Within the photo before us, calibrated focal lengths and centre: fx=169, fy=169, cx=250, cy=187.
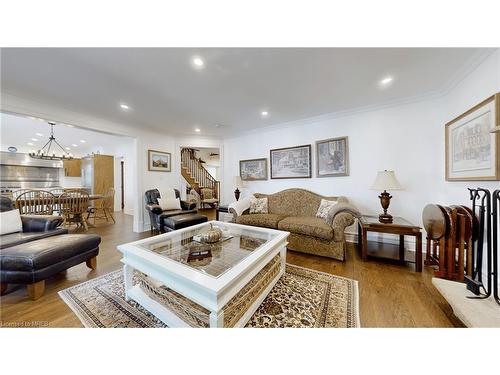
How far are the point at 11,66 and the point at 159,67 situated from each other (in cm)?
153

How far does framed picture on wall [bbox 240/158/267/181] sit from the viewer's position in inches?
159

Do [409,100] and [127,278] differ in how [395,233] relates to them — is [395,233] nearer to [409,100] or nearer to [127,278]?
[409,100]

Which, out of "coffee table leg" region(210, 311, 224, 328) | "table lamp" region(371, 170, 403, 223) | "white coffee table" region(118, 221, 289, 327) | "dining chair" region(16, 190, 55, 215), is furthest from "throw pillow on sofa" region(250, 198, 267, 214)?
"dining chair" region(16, 190, 55, 215)

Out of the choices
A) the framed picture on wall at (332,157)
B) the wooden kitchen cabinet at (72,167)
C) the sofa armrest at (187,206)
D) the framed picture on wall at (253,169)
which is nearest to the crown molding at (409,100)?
the framed picture on wall at (332,157)

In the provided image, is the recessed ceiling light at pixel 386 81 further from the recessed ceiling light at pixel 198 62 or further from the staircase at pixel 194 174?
the staircase at pixel 194 174

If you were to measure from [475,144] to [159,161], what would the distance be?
5.29 m

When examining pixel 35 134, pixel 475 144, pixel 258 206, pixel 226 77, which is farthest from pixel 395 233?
pixel 35 134

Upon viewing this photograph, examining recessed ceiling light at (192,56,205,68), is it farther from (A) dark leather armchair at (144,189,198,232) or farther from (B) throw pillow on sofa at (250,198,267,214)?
(A) dark leather armchair at (144,189,198,232)

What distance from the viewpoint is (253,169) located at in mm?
4191

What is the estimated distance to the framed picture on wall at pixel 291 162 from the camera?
11.3 feet
